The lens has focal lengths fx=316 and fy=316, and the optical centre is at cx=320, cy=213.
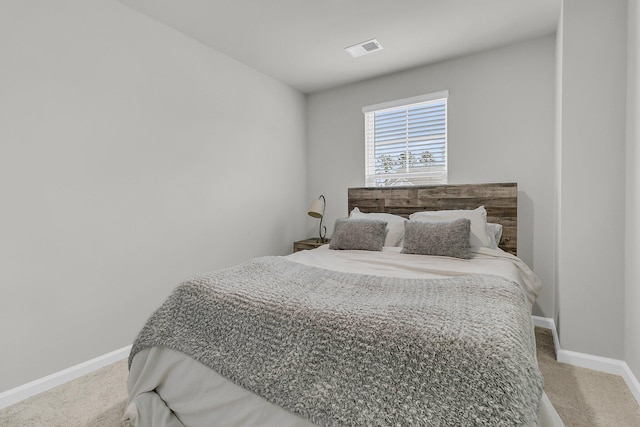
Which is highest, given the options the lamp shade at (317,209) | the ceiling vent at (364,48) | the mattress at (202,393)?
the ceiling vent at (364,48)

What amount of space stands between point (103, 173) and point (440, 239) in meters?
2.54

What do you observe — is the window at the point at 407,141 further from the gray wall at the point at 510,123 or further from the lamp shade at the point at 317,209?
the lamp shade at the point at 317,209

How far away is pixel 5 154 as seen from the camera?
1838 mm

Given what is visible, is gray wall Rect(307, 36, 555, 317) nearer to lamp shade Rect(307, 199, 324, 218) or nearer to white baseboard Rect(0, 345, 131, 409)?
lamp shade Rect(307, 199, 324, 218)

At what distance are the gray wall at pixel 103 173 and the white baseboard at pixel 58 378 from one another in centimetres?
4

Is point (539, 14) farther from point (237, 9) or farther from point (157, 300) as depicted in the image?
point (157, 300)

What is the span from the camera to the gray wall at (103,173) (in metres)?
1.90

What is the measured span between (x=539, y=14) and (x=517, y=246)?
194 cm

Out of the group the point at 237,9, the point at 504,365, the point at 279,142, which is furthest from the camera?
the point at 279,142

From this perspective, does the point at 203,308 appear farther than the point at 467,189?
No

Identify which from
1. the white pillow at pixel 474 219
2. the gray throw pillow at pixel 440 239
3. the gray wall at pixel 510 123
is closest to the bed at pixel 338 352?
the gray throw pillow at pixel 440 239

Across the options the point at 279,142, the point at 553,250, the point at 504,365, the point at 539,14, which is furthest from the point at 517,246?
the point at 279,142

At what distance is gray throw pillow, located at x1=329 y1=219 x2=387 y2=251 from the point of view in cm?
279

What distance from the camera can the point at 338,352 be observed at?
1136 mm
